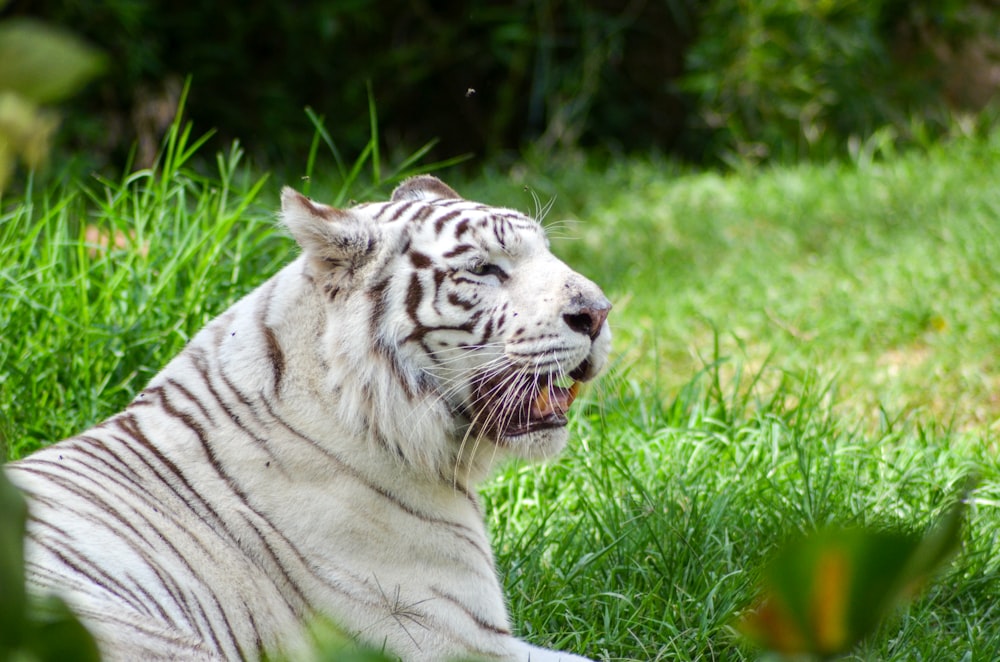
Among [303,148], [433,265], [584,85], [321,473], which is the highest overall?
[433,265]

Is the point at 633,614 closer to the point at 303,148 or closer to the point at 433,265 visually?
the point at 433,265

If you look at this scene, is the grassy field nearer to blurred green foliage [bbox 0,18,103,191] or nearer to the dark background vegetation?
blurred green foliage [bbox 0,18,103,191]

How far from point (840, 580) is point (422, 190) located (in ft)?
6.95

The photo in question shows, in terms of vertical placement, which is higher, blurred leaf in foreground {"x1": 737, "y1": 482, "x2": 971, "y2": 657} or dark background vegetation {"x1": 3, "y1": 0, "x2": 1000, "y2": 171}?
blurred leaf in foreground {"x1": 737, "y1": 482, "x2": 971, "y2": 657}

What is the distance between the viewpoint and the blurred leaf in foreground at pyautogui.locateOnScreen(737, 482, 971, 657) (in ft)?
1.95

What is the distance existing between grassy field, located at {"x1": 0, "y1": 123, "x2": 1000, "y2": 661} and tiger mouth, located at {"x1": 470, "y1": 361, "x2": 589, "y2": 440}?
415 millimetres

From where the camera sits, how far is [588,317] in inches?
89.2

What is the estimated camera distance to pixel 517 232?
7.75ft

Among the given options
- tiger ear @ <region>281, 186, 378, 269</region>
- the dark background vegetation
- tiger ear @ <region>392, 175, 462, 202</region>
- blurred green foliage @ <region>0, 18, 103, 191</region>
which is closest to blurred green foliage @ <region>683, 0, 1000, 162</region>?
the dark background vegetation

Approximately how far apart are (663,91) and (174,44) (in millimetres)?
3435

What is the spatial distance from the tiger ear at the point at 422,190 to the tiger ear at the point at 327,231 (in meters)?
0.32

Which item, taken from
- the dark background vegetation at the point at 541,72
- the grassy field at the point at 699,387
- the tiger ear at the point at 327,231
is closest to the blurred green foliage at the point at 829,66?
the dark background vegetation at the point at 541,72

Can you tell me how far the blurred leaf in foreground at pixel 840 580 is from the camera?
1.95 ft

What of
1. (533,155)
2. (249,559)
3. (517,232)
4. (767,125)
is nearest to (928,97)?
(767,125)
